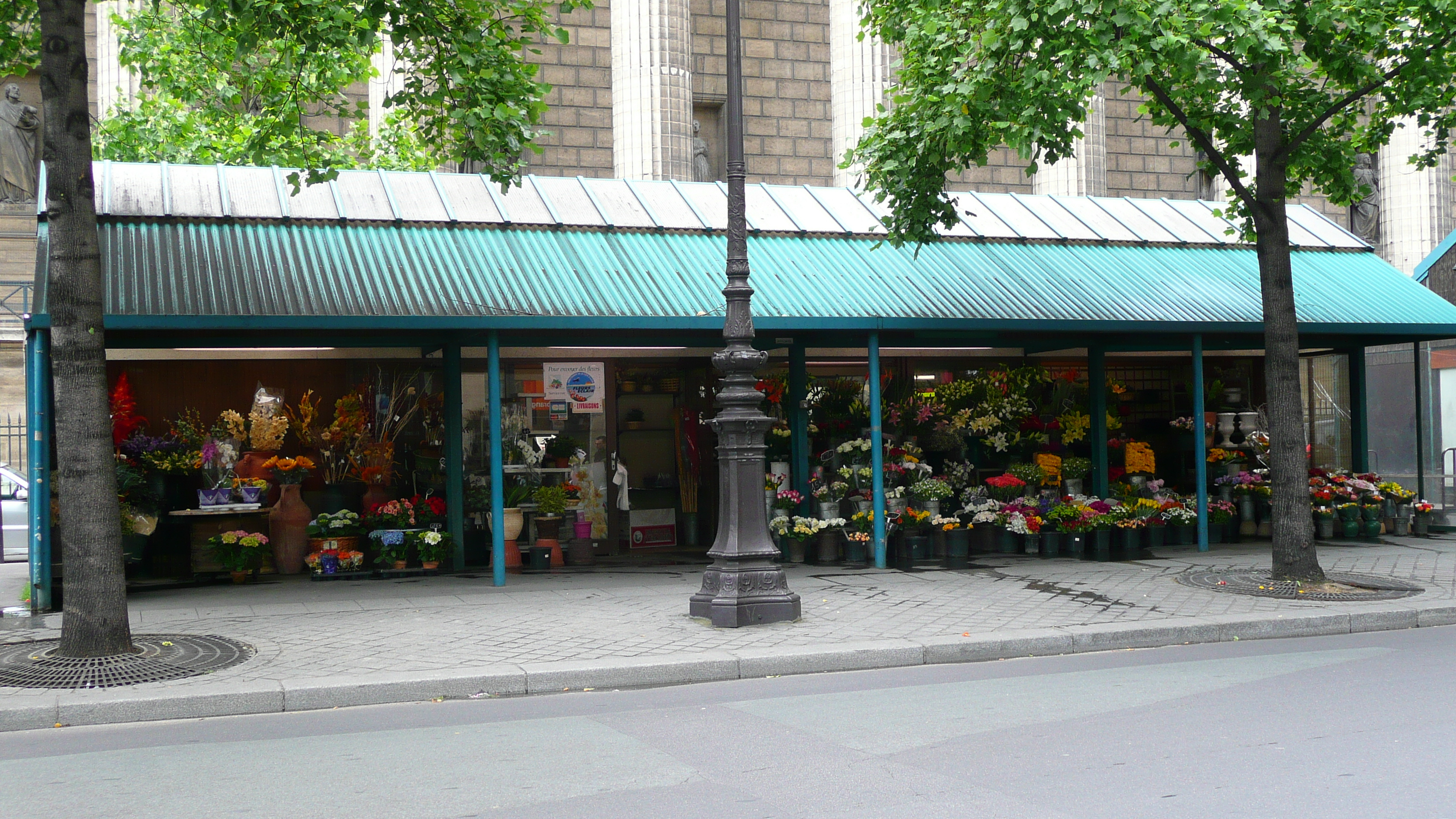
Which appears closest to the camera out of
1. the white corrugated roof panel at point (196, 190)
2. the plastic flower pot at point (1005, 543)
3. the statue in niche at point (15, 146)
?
the white corrugated roof panel at point (196, 190)

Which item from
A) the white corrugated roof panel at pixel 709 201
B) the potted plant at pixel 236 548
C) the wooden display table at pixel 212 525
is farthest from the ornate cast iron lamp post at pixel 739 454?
the wooden display table at pixel 212 525

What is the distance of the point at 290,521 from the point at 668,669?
699 centimetres

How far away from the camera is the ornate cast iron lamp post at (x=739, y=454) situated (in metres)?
9.77

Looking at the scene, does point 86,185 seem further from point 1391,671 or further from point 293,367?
point 1391,671

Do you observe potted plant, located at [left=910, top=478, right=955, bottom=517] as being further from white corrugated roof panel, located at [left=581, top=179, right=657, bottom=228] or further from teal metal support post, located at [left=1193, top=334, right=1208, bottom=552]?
white corrugated roof panel, located at [left=581, top=179, right=657, bottom=228]

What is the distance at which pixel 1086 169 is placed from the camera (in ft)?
102

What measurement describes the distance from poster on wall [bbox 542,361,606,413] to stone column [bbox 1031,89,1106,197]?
1921 centimetres

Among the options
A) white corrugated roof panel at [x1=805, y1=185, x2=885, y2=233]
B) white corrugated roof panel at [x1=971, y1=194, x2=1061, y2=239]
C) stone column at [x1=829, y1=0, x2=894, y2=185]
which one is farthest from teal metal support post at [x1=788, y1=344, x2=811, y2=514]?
stone column at [x1=829, y1=0, x2=894, y2=185]

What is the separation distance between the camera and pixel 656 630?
959 cm

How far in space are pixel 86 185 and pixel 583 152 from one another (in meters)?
19.8

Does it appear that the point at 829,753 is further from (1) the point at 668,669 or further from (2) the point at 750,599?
(2) the point at 750,599

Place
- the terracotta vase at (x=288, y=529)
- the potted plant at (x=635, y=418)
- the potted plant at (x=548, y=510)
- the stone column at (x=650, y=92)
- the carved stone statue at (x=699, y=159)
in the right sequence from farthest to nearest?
the carved stone statue at (x=699, y=159), the stone column at (x=650, y=92), the potted plant at (x=635, y=418), the potted plant at (x=548, y=510), the terracotta vase at (x=288, y=529)

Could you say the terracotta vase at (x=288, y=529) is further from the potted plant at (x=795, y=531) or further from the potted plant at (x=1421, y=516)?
the potted plant at (x=1421, y=516)

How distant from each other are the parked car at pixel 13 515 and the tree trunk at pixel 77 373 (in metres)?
8.10
